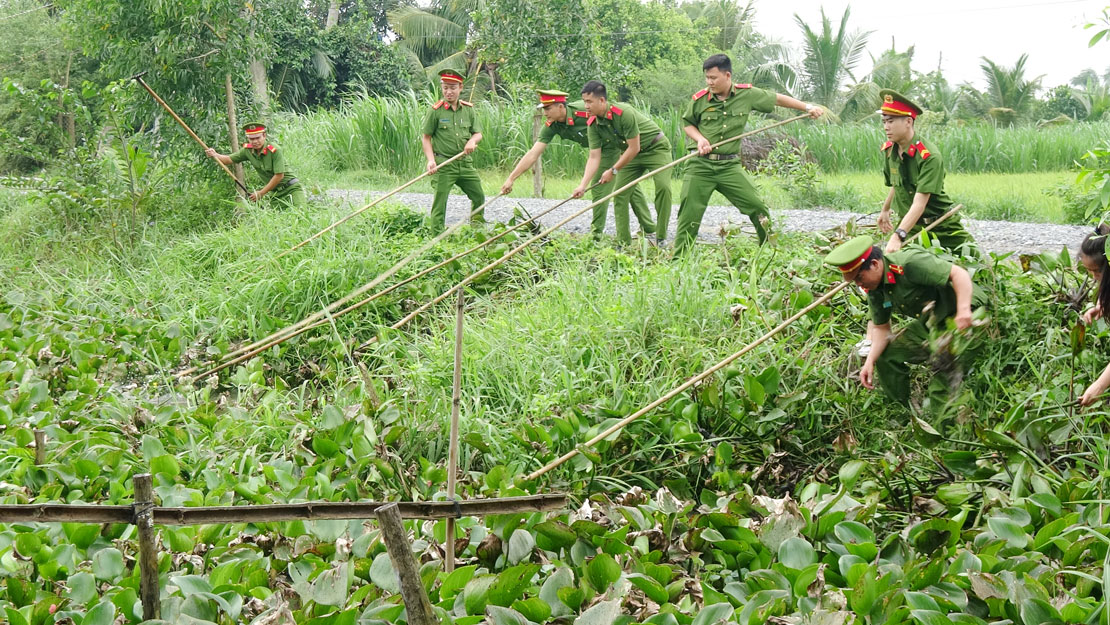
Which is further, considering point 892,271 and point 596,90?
A: point 596,90

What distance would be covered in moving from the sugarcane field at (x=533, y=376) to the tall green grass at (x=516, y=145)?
7.91 ft

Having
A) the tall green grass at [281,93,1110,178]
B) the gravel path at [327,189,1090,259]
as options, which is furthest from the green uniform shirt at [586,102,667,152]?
the tall green grass at [281,93,1110,178]

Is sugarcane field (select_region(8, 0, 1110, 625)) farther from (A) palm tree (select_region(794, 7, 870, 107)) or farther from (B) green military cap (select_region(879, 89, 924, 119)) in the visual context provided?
(A) palm tree (select_region(794, 7, 870, 107))

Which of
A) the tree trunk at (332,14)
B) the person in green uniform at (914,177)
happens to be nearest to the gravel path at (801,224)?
the person in green uniform at (914,177)

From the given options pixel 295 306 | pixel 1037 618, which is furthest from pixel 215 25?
pixel 1037 618

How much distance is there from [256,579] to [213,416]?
2.06 meters

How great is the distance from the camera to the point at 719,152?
22.0ft

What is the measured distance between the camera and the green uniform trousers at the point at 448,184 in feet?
26.2

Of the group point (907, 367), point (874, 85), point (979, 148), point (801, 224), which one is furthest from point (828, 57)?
point (907, 367)

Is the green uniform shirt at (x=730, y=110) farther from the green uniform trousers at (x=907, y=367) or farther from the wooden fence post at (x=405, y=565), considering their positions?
the wooden fence post at (x=405, y=565)

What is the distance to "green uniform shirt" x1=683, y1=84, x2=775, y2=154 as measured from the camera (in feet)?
22.1

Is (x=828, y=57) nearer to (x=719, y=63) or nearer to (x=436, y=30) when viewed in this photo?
(x=436, y=30)

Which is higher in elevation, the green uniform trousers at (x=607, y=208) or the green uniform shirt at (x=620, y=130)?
the green uniform shirt at (x=620, y=130)

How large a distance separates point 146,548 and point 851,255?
269cm
